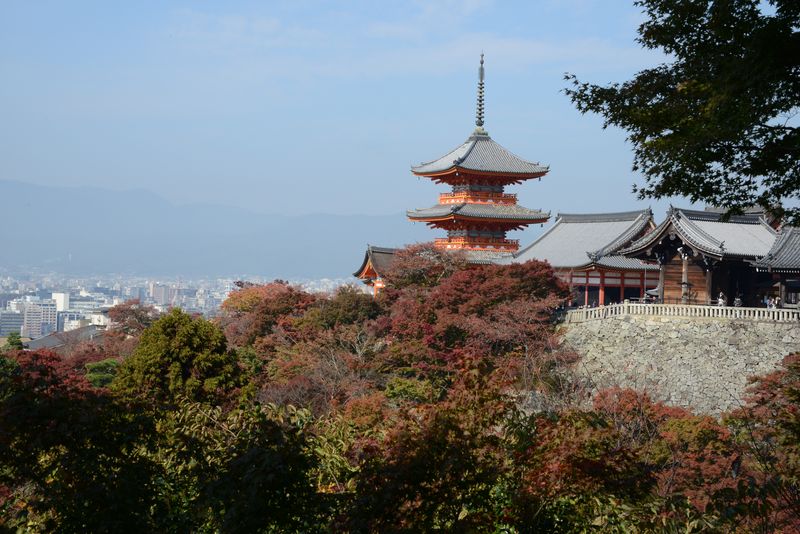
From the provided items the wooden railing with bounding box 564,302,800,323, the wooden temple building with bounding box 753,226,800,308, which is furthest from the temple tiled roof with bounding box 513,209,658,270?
the wooden temple building with bounding box 753,226,800,308

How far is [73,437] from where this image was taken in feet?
22.2

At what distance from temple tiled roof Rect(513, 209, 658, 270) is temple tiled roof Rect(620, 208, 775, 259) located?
206cm

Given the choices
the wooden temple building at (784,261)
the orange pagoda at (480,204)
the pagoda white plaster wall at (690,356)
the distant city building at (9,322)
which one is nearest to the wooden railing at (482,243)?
the orange pagoda at (480,204)

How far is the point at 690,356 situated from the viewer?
20.4 meters

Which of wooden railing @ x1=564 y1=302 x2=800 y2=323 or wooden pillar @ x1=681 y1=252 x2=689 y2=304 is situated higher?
wooden pillar @ x1=681 y1=252 x2=689 y2=304

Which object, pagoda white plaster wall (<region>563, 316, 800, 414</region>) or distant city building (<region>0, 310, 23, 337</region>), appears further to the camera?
distant city building (<region>0, 310, 23, 337</region>)

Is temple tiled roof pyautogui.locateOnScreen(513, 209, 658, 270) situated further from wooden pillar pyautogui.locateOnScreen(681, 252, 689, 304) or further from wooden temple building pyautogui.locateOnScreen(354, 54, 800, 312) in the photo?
wooden pillar pyautogui.locateOnScreen(681, 252, 689, 304)

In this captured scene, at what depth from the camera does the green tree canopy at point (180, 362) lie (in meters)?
18.6

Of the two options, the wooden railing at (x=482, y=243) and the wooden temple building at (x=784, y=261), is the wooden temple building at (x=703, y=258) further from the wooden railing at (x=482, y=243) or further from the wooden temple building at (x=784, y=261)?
the wooden railing at (x=482, y=243)

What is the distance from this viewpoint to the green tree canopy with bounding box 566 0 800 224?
8.14 m

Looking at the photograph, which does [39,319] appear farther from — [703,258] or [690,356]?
[690,356]

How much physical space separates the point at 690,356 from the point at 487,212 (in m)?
12.4

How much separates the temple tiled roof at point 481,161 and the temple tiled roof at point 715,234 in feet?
29.4

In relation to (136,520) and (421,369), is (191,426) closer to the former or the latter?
(136,520)
